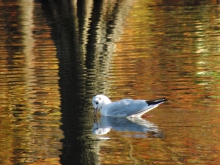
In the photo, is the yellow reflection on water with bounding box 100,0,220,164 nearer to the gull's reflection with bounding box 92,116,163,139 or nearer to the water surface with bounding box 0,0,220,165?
the water surface with bounding box 0,0,220,165

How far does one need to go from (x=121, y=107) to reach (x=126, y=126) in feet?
1.86

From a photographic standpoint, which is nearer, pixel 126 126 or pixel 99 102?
pixel 126 126

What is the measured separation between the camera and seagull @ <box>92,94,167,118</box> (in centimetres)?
1186

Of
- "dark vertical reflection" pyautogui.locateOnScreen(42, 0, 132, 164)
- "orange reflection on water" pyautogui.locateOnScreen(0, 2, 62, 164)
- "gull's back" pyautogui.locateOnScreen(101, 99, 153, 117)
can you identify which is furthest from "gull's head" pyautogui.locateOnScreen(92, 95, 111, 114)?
"orange reflection on water" pyautogui.locateOnScreen(0, 2, 62, 164)

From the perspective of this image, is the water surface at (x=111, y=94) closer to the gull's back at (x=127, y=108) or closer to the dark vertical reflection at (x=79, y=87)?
the dark vertical reflection at (x=79, y=87)

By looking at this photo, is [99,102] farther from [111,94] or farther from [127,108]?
[111,94]

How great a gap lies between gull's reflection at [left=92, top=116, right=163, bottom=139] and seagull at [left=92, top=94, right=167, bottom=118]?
97 millimetres

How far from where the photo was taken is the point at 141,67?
16391 mm

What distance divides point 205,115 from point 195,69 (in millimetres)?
4594

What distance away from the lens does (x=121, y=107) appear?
12.2 m

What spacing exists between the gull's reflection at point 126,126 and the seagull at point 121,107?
0.10 meters

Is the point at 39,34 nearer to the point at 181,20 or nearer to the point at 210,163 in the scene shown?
the point at 181,20

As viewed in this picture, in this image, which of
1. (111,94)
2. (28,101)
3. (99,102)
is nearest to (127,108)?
(99,102)

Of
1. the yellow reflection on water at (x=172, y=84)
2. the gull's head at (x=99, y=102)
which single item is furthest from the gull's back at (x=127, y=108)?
the yellow reflection on water at (x=172, y=84)
